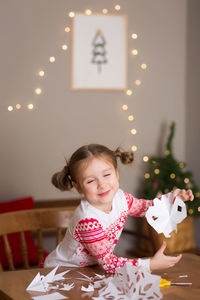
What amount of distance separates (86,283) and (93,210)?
0.34 m

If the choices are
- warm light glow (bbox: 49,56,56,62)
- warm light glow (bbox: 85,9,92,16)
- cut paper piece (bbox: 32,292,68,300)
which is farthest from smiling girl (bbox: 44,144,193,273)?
warm light glow (bbox: 85,9,92,16)

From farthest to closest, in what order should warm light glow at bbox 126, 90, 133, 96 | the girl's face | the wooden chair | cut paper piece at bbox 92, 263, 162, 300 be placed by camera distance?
1. warm light glow at bbox 126, 90, 133, 96
2. the wooden chair
3. the girl's face
4. cut paper piece at bbox 92, 263, 162, 300

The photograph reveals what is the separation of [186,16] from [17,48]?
1.49 metres

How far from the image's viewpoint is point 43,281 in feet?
4.83

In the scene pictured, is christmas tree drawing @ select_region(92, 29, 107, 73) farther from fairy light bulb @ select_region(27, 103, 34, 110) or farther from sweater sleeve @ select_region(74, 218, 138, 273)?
sweater sleeve @ select_region(74, 218, 138, 273)

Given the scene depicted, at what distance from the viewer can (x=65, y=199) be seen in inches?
145

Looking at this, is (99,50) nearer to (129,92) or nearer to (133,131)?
(129,92)

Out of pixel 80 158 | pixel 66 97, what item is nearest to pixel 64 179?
pixel 80 158

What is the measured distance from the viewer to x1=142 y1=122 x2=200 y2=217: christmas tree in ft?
12.2

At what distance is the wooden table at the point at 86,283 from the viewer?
4.46 feet

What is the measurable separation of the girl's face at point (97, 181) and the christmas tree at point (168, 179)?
198 centimetres

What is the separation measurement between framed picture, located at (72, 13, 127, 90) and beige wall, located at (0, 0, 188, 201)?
0.20 feet

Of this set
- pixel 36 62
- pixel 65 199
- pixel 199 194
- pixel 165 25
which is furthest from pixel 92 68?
pixel 199 194

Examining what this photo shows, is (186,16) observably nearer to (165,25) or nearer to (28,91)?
(165,25)
